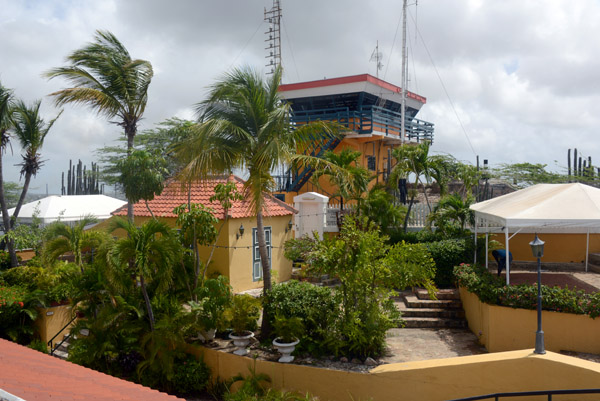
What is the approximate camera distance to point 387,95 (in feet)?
83.8

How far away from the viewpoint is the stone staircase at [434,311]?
11.0 metres

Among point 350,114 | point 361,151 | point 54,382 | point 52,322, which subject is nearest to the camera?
point 54,382

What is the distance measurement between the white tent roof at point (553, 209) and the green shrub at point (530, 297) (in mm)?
1331

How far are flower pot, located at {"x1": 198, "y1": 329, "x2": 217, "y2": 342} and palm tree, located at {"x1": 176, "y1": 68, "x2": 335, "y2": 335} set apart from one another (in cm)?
115

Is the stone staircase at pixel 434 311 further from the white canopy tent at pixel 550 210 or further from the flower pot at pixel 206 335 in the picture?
the flower pot at pixel 206 335

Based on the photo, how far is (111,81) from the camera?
1229cm

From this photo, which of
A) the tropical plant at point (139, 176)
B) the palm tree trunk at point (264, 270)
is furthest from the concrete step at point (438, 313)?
the tropical plant at point (139, 176)

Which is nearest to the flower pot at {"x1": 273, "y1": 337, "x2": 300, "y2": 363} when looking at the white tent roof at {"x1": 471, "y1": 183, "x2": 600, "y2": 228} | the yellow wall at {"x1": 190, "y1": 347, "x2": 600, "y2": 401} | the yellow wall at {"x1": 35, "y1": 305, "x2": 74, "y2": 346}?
the yellow wall at {"x1": 190, "y1": 347, "x2": 600, "y2": 401}

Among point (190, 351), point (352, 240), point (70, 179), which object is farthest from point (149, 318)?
point (70, 179)

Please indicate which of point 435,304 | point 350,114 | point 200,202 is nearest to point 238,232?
point 200,202

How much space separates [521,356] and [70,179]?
4260cm

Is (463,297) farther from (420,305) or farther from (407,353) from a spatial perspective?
(407,353)

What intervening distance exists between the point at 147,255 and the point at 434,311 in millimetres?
7084

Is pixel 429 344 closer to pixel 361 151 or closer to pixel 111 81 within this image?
pixel 111 81
